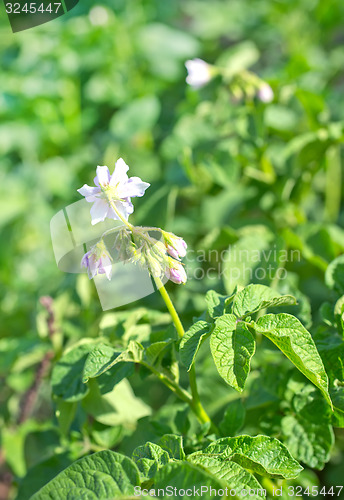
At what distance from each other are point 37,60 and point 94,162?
2.78ft

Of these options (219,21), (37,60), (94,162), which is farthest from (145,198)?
(219,21)

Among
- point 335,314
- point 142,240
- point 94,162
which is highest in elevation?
point 142,240

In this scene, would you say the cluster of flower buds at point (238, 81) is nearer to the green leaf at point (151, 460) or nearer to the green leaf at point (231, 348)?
the green leaf at point (231, 348)

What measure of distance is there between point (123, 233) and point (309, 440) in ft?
1.79

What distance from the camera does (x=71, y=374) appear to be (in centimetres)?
104

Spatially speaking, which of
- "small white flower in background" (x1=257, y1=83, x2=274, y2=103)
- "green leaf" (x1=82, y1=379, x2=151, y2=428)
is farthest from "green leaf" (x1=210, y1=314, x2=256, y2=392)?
"small white flower in background" (x1=257, y1=83, x2=274, y2=103)

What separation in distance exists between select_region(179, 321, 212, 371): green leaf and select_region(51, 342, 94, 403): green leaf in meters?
0.27

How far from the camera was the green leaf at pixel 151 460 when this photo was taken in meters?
0.79

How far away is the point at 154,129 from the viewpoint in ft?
7.76

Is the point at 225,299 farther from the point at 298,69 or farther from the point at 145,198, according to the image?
the point at 298,69

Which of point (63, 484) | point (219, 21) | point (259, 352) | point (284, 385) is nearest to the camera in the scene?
point (63, 484)

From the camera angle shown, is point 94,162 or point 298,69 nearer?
point 298,69

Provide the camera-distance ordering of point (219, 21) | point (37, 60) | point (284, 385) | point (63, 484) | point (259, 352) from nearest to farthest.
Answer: point (63, 484)
point (284, 385)
point (259, 352)
point (37, 60)
point (219, 21)

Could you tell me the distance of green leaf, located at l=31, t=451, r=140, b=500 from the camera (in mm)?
757
